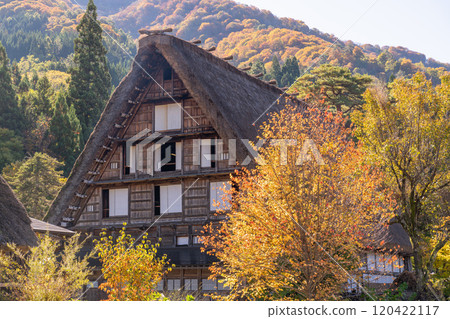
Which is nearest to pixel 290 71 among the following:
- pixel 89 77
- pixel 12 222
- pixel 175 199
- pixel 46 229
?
pixel 89 77

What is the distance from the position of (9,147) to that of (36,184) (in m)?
11.5

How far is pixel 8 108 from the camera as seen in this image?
183 ft

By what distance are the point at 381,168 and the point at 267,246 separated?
9688mm

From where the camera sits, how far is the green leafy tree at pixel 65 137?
171 ft

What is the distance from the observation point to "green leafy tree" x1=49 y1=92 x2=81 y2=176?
171 feet

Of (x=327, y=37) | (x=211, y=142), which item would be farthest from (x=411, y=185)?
(x=327, y=37)

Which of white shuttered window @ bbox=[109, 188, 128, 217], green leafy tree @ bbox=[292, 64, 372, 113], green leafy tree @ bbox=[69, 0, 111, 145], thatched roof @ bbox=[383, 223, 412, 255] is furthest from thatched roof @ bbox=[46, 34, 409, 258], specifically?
green leafy tree @ bbox=[69, 0, 111, 145]

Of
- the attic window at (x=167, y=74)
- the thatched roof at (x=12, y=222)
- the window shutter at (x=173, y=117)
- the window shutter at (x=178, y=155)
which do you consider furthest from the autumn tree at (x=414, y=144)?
the thatched roof at (x=12, y=222)

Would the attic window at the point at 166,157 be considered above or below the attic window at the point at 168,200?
above

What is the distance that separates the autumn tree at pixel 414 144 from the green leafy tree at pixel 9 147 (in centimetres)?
3514

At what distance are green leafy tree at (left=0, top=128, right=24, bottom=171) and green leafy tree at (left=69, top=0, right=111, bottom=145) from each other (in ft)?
21.9

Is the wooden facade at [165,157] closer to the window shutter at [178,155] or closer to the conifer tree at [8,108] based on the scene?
the window shutter at [178,155]

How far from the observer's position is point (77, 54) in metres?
60.5

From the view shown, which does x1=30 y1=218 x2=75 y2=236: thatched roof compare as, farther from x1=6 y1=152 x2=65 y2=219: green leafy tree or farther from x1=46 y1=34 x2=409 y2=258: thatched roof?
x1=6 y1=152 x2=65 y2=219: green leafy tree
